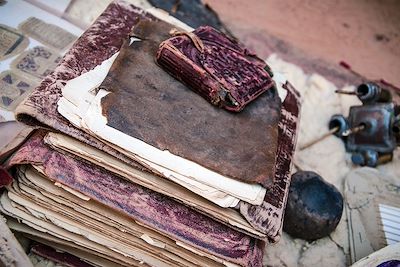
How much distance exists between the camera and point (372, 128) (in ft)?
10.3

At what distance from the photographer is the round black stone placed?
8.39ft

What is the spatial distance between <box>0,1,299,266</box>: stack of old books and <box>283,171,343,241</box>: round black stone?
1.56 ft

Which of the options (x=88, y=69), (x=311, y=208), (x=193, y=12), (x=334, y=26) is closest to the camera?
(x=88, y=69)

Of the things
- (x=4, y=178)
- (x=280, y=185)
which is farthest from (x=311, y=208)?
(x=4, y=178)

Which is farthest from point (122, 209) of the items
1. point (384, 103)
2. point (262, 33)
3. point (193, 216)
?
point (262, 33)

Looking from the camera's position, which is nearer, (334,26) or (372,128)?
(372,128)

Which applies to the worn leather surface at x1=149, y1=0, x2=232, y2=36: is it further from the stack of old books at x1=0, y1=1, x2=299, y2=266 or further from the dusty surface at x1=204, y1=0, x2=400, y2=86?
the stack of old books at x1=0, y1=1, x2=299, y2=266

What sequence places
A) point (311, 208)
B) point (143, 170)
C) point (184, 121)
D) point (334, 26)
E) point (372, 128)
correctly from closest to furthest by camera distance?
point (143, 170)
point (184, 121)
point (311, 208)
point (372, 128)
point (334, 26)

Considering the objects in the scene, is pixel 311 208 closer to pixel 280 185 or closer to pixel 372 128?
pixel 280 185

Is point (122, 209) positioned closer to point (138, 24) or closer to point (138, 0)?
point (138, 24)

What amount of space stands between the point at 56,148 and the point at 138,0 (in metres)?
1.91

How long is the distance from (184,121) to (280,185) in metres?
0.50

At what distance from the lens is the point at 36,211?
200cm

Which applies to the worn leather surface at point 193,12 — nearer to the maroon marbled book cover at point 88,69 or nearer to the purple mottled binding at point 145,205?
the maroon marbled book cover at point 88,69
